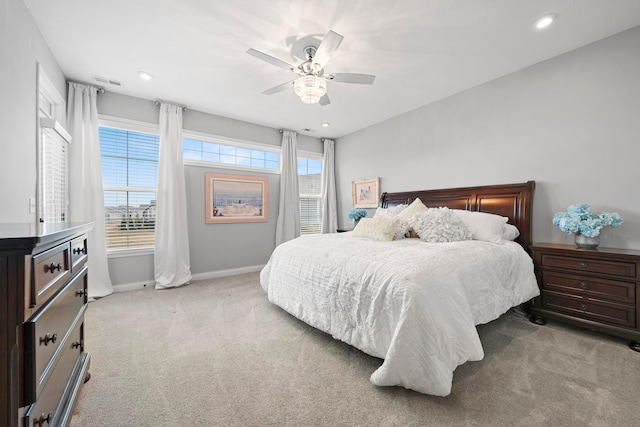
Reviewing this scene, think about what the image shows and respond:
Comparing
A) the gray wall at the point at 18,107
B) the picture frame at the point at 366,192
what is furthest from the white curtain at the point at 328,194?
the gray wall at the point at 18,107

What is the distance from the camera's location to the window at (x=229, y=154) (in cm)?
418

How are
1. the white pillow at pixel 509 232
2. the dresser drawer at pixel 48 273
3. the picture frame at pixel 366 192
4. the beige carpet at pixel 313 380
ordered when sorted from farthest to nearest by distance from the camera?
the picture frame at pixel 366 192 → the white pillow at pixel 509 232 → the beige carpet at pixel 313 380 → the dresser drawer at pixel 48 273

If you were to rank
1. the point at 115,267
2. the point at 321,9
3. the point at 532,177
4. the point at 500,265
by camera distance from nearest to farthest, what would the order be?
the point at 321,9, the point at 500,265, the point at 532,177, the point at 115,267

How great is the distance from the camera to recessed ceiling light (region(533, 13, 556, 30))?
2171mm

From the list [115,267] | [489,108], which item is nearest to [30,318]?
[115,267]

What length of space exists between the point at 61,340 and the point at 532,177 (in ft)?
13.5

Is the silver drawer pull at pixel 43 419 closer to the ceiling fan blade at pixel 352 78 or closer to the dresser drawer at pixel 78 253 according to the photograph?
the dresser drawer at pixel 78 253

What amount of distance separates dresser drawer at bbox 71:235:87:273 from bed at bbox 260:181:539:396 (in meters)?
1.53

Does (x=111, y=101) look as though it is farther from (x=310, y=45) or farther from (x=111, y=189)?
(x=310, y=45)

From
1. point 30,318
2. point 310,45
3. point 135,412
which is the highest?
point 310,45

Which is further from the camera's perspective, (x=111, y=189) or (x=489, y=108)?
(x=111, y=189)

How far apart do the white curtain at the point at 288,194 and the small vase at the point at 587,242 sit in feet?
12.8

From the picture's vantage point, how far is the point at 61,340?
3.67ft

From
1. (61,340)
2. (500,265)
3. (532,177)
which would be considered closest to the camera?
(61,340)
